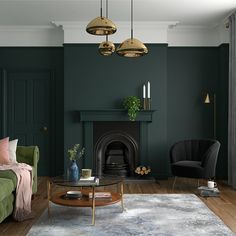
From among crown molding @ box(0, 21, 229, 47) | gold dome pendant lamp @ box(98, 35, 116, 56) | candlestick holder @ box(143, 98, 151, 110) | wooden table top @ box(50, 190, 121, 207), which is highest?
crown molding @ box(0, 21, 229, 47)

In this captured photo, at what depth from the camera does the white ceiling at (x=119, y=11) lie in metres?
6.11

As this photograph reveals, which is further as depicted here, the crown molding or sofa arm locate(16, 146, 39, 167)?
the crown molding

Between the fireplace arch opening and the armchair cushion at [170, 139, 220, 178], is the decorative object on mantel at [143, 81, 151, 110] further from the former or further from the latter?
the armchair cushion at [170, 139, 220, 178]

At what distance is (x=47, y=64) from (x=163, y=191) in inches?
131

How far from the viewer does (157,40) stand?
24.1ft

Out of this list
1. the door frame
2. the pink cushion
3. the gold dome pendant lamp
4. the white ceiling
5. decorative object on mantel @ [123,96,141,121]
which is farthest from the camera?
the door frame

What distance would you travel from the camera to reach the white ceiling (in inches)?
241

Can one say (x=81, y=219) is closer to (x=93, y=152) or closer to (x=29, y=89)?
(x=93, y=152)

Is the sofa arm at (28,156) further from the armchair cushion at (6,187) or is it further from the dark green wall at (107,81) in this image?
the dark green wall at (107,81)

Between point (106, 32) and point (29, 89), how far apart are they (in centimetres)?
410

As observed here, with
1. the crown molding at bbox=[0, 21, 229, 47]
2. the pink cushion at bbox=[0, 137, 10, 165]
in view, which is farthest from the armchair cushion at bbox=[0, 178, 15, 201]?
the crown molding at bbox=[0, 21, 229, 47]

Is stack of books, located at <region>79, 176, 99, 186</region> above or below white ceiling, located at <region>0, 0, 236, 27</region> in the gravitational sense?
below

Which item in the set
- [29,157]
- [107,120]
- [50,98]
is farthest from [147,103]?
[29,157]

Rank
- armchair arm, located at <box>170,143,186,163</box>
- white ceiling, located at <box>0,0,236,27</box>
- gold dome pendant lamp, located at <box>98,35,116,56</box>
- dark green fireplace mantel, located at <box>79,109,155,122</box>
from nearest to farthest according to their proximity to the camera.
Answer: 1. gold dome pendant lamp, located at <box>98,35,116,56</box>
2. white ceiling, located at <box>0,0,236,27</box>
3. armchair arm, located at <box>170,143,186,163</box>
4. dark green fireplace mantel, located at <box>79,109,155,122</box>
